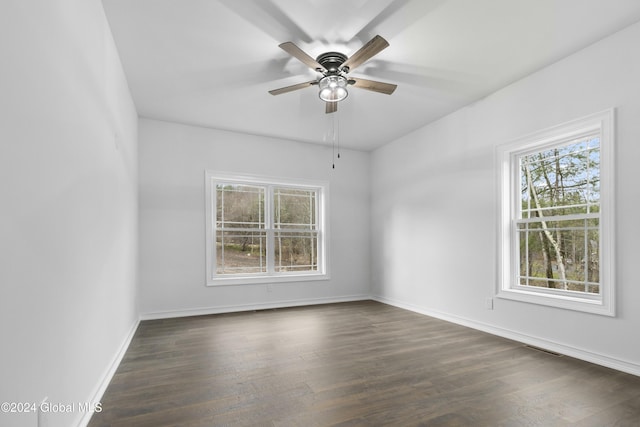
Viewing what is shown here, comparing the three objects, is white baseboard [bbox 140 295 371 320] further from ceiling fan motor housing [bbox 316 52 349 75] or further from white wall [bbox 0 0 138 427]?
ceiling fan motor housing [bbox 316 52 349 75]

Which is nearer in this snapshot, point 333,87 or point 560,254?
point 333,87

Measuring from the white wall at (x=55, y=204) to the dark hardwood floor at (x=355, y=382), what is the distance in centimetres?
46

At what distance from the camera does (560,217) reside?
337cm

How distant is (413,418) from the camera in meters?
2.06

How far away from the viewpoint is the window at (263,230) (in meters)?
5.14

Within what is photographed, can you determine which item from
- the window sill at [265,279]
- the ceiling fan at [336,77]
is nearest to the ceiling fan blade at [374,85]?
the ceiling fan at [336,77]

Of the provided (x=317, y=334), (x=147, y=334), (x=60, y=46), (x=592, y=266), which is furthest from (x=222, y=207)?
(x=592, y=266)

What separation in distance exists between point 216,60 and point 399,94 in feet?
6.74

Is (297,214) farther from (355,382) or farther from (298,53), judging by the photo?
(355,382)

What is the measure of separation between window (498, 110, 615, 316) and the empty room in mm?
25

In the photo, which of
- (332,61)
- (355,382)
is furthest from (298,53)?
(355,382)

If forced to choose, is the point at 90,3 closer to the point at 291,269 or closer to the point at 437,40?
the point at 437,40

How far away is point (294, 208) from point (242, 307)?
180 cm

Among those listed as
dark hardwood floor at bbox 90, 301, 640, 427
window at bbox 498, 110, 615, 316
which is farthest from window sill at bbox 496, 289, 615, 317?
dark hardwood floor at bbox 90, 301, 640, 427
